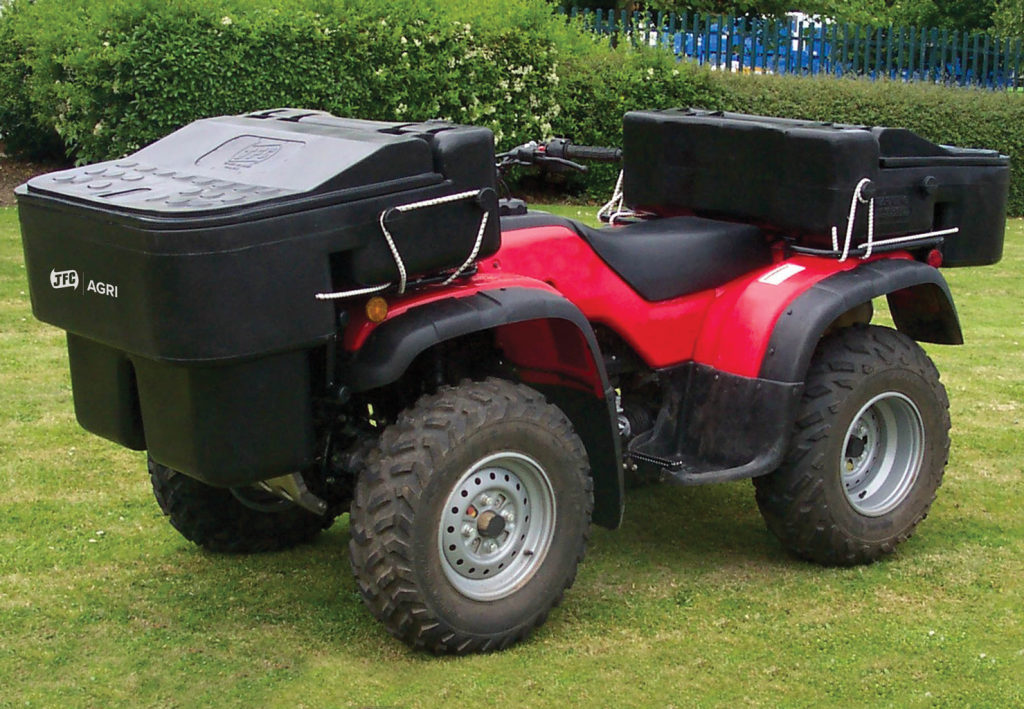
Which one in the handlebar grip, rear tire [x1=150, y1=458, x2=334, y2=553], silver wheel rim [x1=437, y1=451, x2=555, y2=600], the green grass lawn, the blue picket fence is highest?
the handlebar grip

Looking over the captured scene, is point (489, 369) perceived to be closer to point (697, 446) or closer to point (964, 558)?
point (697, 446)

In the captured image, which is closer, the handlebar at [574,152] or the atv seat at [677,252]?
the atv seat at [677,252]

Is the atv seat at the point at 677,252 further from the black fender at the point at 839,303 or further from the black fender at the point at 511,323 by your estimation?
the black fender at the point at 511,323

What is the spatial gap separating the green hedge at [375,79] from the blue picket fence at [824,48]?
4.97 ft

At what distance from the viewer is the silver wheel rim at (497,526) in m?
4.12

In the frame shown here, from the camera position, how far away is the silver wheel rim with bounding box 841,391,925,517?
16.8 feet

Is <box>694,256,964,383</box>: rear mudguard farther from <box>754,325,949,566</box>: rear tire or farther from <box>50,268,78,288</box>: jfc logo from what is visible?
<box>50,268,78,288</box>: jfc logo

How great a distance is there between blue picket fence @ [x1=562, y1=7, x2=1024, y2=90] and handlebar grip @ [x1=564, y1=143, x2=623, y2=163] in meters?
11.4

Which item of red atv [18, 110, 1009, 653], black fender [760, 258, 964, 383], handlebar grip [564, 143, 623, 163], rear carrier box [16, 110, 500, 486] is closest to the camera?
rear carrier box [16, 110, 500, 486]

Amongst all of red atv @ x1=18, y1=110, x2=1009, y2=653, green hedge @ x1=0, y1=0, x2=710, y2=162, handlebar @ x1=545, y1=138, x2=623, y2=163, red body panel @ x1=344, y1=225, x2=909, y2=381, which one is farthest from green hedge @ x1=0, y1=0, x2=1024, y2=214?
red body panel @ x1=344, y1=225, x2=909, y2=381

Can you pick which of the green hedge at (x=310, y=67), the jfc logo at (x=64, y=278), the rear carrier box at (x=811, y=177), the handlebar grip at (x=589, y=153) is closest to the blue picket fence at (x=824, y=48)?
the green hedge at (x=310, y=67)

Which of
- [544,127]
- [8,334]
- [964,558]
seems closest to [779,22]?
[544,127]

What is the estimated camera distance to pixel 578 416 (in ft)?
14.9

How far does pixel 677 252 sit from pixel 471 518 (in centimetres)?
135
